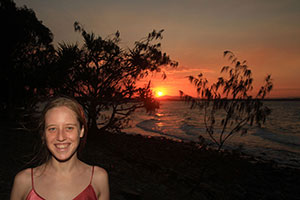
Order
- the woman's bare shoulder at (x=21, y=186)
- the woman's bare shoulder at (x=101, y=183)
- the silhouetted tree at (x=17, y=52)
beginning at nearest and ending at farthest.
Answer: the woman's bare shoulder at (x=21, y=186)
the woman's bare shoulder at (x=101, y=183)
the silhouetted tree at (x=17, y=52)

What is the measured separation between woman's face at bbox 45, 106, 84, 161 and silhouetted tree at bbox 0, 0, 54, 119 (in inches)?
469

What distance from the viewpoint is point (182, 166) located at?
396 inches

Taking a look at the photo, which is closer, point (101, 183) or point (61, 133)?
point (61, 133)

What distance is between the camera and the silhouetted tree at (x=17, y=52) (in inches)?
508

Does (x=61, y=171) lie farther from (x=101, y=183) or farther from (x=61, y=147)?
(x=101, y=183)

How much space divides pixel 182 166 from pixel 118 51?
7077 mm

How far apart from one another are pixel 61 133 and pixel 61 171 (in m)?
0.41

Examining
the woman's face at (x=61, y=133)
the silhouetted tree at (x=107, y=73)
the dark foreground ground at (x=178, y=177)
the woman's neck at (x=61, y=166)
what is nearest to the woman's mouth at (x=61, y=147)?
the woman's face at (x=61, y=133)

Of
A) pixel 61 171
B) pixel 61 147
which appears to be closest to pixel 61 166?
pixel 61 171

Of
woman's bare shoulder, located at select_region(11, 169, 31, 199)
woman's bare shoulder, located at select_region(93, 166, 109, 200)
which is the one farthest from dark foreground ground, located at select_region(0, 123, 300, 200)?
woman's bare shoulder, located at select_region(93, 166, 109, 200)

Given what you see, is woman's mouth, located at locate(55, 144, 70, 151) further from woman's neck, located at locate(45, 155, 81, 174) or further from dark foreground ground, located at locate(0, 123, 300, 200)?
dark foreground ground, located at locate(0, 123, 300, 200)

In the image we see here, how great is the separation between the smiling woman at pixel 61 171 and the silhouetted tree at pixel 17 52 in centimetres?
1191

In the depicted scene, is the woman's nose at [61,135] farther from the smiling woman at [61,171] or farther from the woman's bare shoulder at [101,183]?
the woman's bare shoulder at [101,183]

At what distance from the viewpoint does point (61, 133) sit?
70.5 inches
